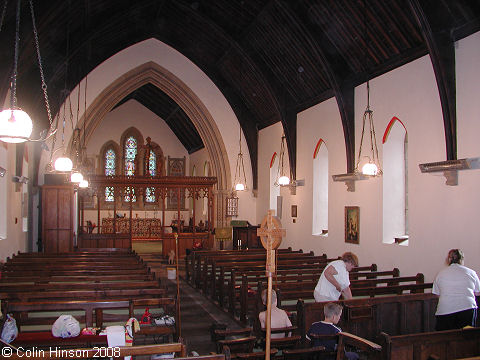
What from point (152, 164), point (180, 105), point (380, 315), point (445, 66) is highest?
point (180, 105)

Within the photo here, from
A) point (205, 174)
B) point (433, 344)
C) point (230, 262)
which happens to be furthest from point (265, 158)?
point (433, 344)

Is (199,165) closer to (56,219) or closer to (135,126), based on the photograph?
(135,126)

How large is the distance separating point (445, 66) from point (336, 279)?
445cm

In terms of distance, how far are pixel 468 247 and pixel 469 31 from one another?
349 centimetres

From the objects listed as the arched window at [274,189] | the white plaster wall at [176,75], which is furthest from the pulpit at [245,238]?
the white plaster wall at [176,75]

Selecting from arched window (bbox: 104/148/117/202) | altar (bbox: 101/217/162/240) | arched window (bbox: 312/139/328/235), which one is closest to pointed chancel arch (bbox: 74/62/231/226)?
arched window (bbox: 312/139/328/235)

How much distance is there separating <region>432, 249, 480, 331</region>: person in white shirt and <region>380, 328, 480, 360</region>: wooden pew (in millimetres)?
848

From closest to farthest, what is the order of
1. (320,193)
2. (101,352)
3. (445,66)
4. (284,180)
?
1. (101,352)
2. (445,66)
3. (320,193)
4. (284,180)

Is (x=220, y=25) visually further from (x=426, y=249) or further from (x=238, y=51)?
(x=426, y=249)

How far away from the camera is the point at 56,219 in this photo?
1405cm

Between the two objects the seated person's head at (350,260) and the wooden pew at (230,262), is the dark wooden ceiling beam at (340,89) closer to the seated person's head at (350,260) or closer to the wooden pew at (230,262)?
the wooden pew at (230,262)

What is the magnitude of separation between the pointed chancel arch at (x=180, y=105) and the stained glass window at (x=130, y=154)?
316 inches

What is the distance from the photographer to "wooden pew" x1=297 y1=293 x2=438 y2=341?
6051 mm

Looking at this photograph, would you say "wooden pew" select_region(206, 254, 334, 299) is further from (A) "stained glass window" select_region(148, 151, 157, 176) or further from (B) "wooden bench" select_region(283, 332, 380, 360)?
(A) "stained glass window" select_region(148, 151, 157, 176)
